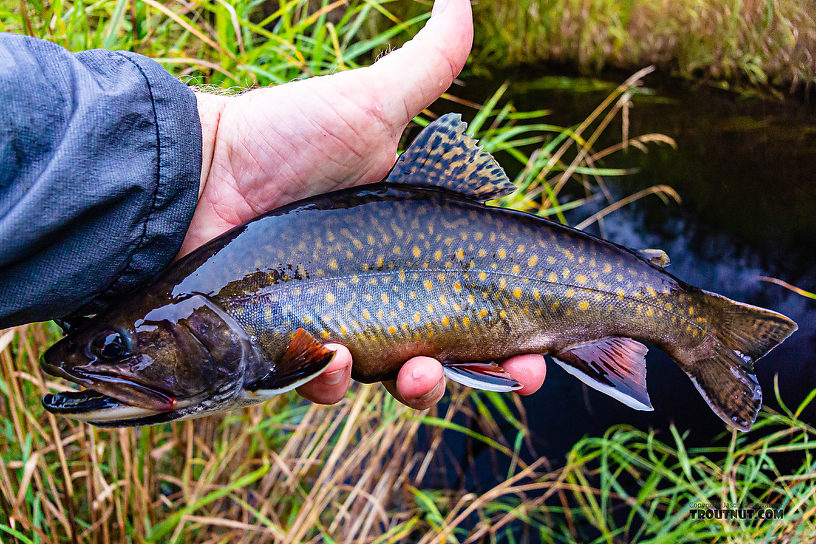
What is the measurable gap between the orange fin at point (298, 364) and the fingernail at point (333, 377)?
14 centimetres

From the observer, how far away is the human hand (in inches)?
80.9

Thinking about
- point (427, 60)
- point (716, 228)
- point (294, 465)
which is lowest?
point (294, 465)

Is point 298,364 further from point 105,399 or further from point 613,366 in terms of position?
point 613,366

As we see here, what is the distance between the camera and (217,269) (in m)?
1.87

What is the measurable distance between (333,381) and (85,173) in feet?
3.10

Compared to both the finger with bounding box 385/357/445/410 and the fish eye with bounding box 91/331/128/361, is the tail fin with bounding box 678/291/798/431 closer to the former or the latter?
the finger with bounding box 385/357/445/410

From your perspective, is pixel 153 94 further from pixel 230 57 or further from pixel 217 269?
pixel 230 57

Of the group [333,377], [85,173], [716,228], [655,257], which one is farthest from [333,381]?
[716,228]

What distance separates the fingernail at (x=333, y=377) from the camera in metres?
1.95

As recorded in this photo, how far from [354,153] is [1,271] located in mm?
1133

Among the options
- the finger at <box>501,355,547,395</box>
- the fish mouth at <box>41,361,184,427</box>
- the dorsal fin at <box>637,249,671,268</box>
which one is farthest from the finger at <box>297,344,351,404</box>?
the dorsal fin at <box>637,249,671,268</box>

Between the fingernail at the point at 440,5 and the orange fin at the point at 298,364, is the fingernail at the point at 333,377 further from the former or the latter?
the fingernail at the point at 440,5

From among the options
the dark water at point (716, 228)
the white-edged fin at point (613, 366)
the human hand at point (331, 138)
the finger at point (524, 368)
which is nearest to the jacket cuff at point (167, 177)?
the human hand at point (331, 138)

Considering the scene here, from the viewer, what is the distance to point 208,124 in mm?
2371
